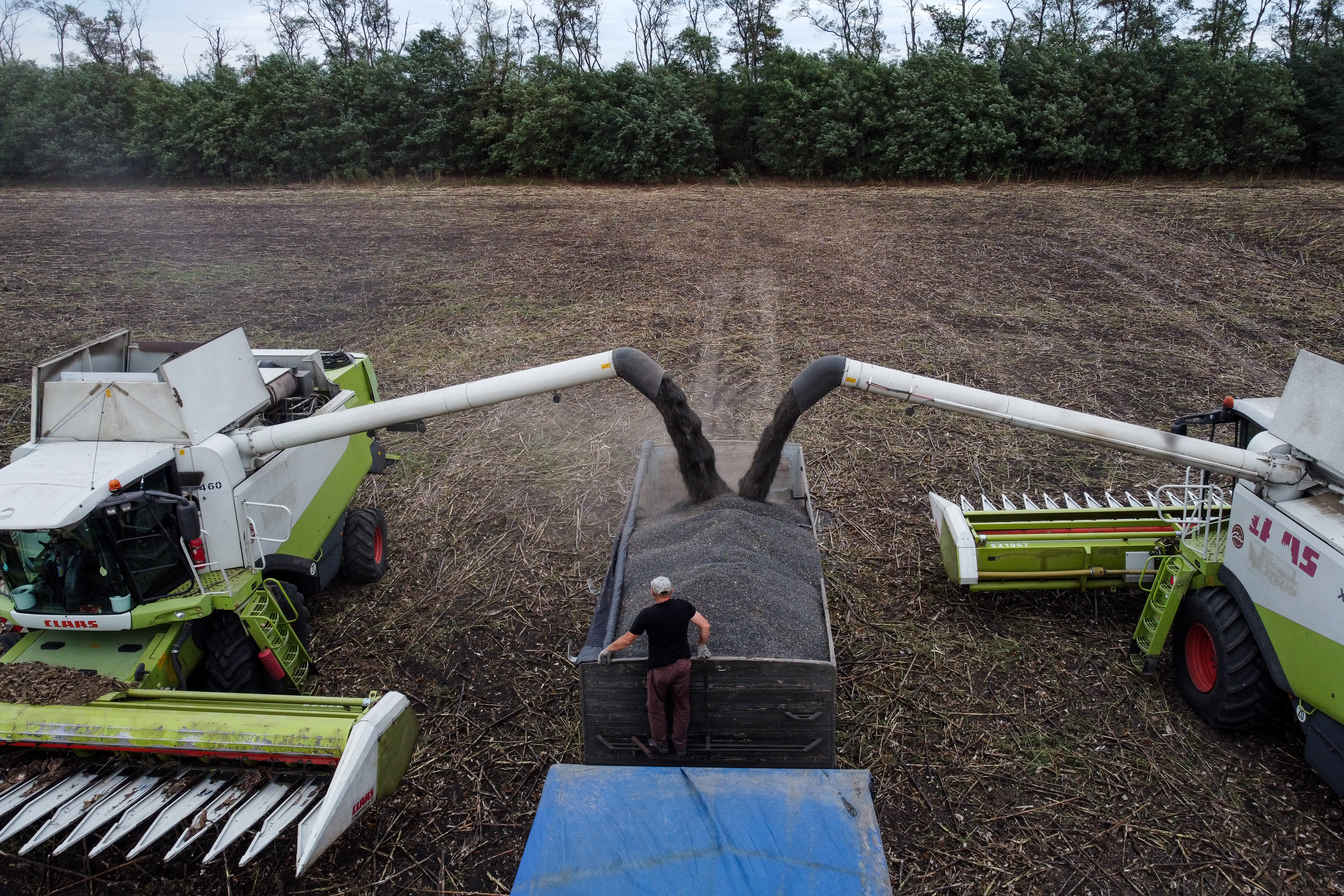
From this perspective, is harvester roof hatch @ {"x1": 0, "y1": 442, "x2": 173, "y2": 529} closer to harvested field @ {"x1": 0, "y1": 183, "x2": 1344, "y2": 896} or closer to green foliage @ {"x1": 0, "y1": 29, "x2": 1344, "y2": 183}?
harvested field @ {"x1": 0, "y1": 183, "x2": 1344, "y2": 896}

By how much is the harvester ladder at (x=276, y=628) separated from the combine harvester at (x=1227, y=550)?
411 cm

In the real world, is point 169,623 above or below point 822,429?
above

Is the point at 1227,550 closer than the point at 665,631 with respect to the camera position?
No

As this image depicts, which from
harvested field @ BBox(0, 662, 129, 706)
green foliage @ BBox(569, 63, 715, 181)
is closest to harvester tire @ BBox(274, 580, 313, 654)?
harvested field @ BBox(0, 662, 129, 706)

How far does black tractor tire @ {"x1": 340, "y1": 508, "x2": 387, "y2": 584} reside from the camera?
26.9 ft

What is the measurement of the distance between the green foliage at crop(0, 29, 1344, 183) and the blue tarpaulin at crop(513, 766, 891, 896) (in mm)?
25227

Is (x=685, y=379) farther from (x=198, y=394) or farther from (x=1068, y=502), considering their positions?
(x=198, y=394)

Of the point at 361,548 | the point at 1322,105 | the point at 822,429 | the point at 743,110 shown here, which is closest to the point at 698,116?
the point at 743,110

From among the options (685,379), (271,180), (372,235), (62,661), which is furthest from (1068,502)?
(271,180)

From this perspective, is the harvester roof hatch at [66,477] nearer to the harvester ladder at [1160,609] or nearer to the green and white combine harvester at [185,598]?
the green and white combine harvester at [185,598]

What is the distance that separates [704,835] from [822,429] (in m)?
7.96

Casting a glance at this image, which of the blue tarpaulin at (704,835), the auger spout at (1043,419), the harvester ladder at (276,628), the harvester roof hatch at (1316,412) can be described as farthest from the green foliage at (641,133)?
the blue tarpaulin at (704,835)

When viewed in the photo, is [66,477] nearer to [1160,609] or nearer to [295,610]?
[295,610]

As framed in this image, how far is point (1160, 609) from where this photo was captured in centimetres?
663
